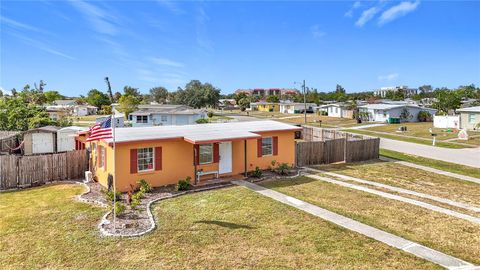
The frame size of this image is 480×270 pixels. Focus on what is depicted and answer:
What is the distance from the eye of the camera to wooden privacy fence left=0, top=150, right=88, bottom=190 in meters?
15.4

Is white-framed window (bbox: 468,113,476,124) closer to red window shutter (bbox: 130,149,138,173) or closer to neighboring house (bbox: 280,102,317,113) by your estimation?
red window shutter (bbox: 130,149,138,173)

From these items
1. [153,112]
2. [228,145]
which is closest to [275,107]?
[153,112]

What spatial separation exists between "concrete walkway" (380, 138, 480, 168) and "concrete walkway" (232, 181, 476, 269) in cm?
1617

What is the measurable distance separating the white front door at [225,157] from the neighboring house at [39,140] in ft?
51.0

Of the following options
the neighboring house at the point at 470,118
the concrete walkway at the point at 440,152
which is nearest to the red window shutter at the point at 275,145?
the concrete walkway at the point at 440,152

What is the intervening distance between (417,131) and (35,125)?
41477mm

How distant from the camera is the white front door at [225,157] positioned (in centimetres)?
1722

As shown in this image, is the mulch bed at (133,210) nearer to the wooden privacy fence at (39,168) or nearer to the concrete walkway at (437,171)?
the wooden privacy fence at (39,168)

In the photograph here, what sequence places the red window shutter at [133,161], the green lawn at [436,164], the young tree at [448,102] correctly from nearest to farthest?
the red window shutter at [133,161] → the green lawn at [436,164] → the young tree at [448,102]

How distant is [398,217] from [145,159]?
1048 centimetres

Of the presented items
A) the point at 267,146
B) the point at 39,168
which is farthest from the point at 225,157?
the point at 39,168

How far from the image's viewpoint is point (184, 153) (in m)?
16.2

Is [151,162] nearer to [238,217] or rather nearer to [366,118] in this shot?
[238,217]

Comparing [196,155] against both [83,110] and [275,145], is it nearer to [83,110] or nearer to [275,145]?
[275,145]
